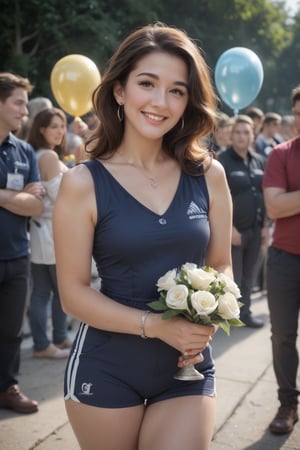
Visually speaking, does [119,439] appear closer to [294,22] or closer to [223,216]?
[223,216]

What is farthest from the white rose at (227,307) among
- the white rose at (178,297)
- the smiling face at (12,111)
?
the smiling face at (12,111)

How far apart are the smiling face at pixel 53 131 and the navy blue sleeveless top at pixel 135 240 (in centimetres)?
327

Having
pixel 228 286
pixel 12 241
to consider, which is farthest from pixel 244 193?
pixel 228 286

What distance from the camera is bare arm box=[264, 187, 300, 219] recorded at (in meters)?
3.90

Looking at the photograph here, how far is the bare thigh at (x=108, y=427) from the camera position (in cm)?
219

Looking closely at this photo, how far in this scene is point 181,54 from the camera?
237 centimetres

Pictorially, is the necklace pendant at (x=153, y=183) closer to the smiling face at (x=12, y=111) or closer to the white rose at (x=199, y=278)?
the white rose at (x=199, y=278)

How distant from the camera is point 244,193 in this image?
6711 millimetres

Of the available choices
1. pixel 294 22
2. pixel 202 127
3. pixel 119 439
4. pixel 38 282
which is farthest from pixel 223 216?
pixel 294 22

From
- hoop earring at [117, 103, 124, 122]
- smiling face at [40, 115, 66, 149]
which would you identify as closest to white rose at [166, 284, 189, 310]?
hoop earring at [117, 103, 124, 122]

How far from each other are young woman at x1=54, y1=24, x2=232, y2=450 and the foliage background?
46.9ft

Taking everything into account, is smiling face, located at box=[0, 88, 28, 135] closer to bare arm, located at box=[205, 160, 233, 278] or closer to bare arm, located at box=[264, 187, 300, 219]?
bare arm, located at box=[264, 187, 300, 219]

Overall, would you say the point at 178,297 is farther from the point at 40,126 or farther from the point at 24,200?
the point at 40,126

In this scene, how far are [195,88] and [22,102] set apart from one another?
93.7 inches
